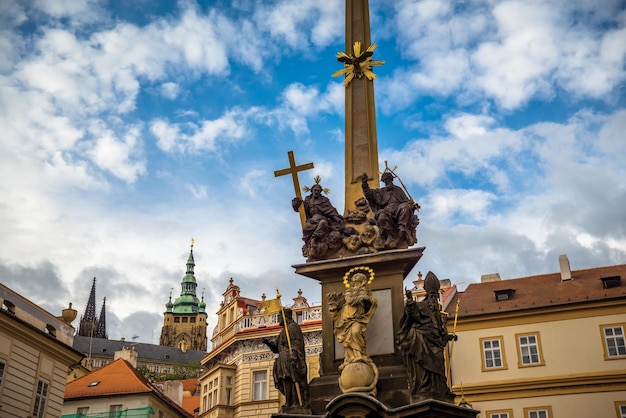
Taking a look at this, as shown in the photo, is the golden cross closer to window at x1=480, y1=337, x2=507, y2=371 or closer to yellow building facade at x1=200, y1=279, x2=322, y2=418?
window at x1=480, y1=337, x2=507, y2=371

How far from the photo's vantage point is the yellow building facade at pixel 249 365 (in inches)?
1150

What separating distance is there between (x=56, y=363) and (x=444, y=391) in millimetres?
17410

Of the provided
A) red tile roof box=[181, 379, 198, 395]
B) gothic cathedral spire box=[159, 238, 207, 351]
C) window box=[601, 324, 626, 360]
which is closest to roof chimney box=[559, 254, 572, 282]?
window box=[601, 324, 626, 360]

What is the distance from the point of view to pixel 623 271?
25391mm

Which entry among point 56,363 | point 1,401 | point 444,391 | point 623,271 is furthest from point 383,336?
point 623,271

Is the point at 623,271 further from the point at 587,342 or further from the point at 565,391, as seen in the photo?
the point at 565,391

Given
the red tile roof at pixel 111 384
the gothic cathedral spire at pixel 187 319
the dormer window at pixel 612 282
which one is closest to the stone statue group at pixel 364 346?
the dormer window at pixel 612 282

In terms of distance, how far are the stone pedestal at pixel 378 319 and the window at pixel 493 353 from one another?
14.3 meters

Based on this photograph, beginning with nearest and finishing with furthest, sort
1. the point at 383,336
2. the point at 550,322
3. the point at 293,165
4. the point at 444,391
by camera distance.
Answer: the point at 444,391, the point at 383,336, the point at 293,165, the point at 550,322

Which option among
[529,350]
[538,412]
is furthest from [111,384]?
[538,412]

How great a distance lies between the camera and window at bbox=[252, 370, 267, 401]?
2972 cm

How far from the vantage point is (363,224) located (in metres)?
11.5

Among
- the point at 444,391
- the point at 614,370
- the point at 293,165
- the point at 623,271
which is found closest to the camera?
the point at 444,391

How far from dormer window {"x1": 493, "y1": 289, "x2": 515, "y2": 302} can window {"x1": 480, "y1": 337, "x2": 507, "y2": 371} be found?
185 centimetres
